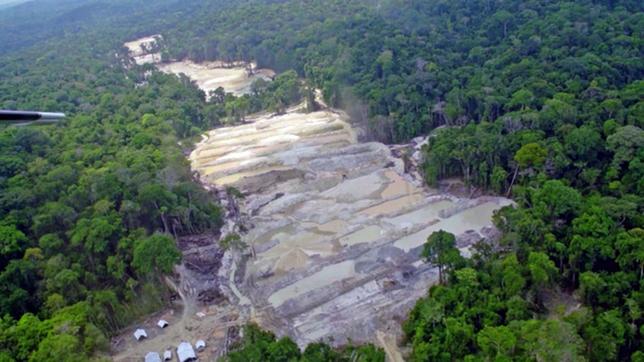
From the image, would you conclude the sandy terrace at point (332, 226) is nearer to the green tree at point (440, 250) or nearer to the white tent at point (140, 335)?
the green tree at point (440, 250)

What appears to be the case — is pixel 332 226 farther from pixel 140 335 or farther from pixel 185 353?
pixel 140 335

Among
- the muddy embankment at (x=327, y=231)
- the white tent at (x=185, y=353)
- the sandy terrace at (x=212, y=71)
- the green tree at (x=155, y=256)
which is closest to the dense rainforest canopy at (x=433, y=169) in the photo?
the green tree at (x=155, y=256)

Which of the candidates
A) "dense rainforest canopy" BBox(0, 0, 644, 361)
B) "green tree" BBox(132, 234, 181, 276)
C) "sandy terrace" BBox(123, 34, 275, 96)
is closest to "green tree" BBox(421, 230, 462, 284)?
"dense rainforest canopy" BBox(0, 0, 644, 361)

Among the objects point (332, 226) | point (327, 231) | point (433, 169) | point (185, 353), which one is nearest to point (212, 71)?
point (433, 169)

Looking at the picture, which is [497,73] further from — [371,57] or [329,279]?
[329,279]

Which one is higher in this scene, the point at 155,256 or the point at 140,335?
the point at 155,256

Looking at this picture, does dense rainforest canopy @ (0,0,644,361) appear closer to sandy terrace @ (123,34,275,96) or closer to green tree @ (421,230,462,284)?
green tree @ (421,230,462,284)
